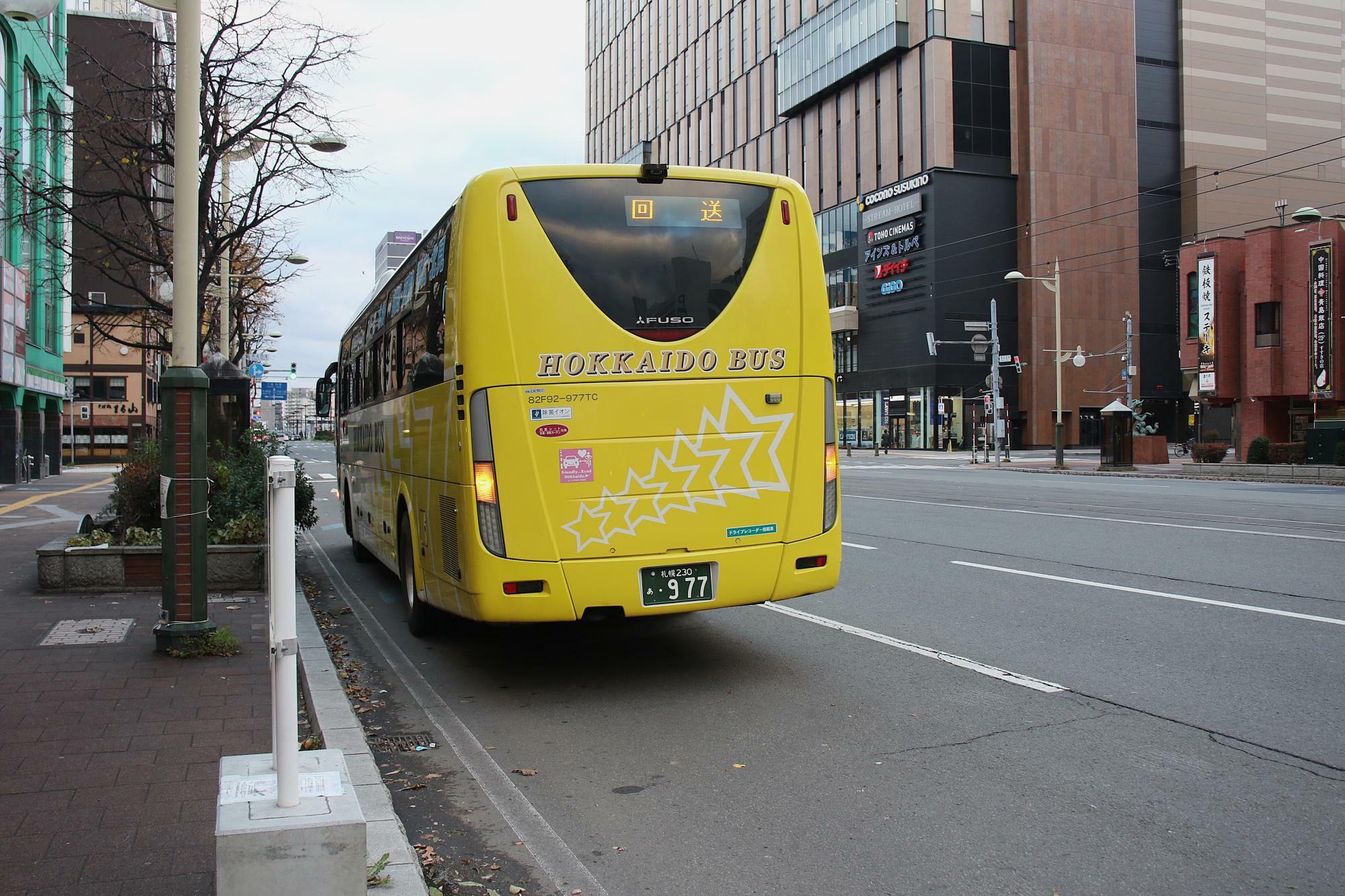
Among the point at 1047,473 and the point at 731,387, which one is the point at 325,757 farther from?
the point at 1047,473

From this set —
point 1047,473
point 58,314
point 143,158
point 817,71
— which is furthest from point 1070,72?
point 143,158

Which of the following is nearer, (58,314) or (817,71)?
(58,314)

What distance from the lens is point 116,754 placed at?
4.97m

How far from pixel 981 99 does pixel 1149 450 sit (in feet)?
91.3

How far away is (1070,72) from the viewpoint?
61.9 meters

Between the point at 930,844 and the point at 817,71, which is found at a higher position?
the point at 817,71

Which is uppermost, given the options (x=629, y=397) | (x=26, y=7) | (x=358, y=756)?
(x=26, y=7)

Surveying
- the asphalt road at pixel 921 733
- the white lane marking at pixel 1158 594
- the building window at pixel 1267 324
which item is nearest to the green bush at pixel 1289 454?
the building window at pixel 1267 324

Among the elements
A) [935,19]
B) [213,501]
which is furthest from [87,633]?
[935,19]

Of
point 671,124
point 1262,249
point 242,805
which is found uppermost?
point 671,124

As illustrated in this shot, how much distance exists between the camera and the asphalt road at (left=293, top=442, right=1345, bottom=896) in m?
3.96

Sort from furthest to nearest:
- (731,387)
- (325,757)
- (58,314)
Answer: (58,314) → (731,387) → (325,757)

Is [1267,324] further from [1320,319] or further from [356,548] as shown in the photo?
[356,548]

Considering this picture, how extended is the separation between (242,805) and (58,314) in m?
42.4
